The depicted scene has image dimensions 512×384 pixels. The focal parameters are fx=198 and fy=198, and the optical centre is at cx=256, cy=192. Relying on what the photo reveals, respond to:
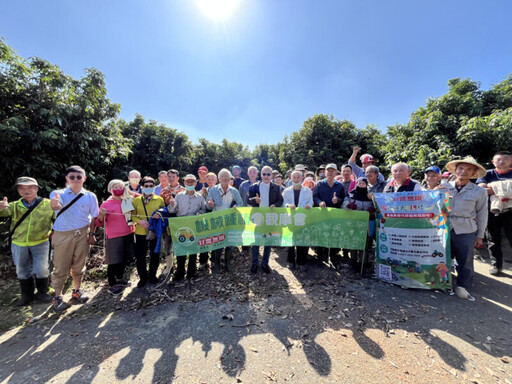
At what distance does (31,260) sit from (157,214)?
288cm

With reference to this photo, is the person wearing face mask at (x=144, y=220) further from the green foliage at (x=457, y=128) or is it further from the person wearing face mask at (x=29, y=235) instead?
the green foliage at (x=457, y=128)

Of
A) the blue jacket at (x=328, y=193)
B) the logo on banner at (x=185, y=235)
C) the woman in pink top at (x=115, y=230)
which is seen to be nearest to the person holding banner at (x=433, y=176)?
the blue jacket at (x=328, y=193)

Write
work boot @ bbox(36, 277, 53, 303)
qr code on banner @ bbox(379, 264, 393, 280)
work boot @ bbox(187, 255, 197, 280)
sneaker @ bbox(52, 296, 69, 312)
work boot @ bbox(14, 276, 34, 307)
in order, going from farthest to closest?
work boot @ bbox(187, 255, 197, 280) → qr code on banner @ bbox(379, 264, 393, 280) → work boot @ bbox(36, 277, 53, 303) → work boot @ bbox(14, 276, 34, 307) → sneaker @ bbox(52, 296, 69, 312)

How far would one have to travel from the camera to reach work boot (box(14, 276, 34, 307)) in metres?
4.25

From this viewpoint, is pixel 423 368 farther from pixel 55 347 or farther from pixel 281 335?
pixel 55 347

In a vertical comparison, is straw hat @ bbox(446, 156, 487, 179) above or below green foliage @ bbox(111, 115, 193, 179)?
below

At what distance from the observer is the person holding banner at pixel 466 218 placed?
13.1 ft

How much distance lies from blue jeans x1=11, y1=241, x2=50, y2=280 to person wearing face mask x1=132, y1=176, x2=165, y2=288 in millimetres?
1841

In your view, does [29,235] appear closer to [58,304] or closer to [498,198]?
[58,304]

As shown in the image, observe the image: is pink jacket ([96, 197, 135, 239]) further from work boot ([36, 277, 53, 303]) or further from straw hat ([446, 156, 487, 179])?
straw hat ([446, 156, 487, 179])

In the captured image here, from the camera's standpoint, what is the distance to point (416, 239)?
4.23m

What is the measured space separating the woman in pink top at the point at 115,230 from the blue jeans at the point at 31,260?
120 centimetres

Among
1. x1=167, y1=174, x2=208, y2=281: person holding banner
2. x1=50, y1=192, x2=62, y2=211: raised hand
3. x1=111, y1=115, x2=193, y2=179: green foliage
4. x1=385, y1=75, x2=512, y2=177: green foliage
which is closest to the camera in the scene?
x1=50, y1=192, x2=62, y2=211: raised hand

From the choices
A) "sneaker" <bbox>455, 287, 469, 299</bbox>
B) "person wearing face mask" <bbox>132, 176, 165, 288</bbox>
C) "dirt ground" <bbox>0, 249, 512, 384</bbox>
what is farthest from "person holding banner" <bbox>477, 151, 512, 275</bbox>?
"person wearing face mask" <bbox>132, 176, 165, 288</bbox>
